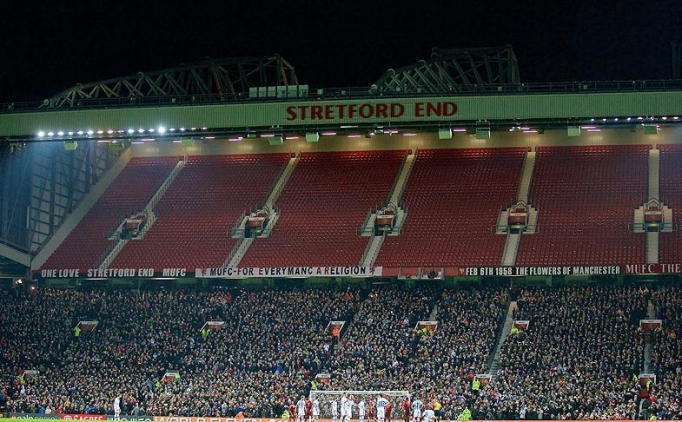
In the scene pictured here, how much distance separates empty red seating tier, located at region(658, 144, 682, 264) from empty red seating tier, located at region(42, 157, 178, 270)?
31737mm

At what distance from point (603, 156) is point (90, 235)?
104 feet

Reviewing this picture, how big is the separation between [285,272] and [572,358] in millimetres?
17739

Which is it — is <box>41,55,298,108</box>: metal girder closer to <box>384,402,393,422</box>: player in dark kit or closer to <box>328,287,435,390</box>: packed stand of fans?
<box>328,287,435,390</box>: packed stand of fans

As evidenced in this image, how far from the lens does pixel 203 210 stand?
237 ft

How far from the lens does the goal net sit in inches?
2106

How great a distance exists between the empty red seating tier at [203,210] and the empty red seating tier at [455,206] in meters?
9.85

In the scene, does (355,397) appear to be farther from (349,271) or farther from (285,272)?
(285,272)

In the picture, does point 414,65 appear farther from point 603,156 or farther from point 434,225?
point 603,156

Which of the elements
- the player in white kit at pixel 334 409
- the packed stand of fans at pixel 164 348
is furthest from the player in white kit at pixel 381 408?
the packed stand of fans at pixel 164 348

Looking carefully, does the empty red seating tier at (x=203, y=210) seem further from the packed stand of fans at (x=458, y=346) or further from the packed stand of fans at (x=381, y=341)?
the packed stand of fans at (x=458, y=346)

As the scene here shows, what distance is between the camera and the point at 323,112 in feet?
190

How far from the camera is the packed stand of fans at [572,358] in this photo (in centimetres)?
5078

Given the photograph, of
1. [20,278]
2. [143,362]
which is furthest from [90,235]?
[143,362]

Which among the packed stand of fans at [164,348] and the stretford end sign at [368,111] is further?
the stretford end sign at [368,111]
